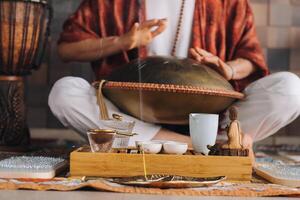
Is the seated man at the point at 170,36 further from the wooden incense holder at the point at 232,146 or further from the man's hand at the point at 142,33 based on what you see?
the wooden incense holder at the point at 232,146

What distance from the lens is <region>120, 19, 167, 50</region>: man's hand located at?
126 inches

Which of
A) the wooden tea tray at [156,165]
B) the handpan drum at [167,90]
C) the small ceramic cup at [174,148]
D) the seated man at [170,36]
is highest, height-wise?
the seated man at [170,36]

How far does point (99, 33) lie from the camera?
3.36 m

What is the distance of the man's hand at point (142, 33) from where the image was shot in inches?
126

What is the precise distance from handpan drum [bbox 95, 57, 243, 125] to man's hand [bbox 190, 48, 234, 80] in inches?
5.4

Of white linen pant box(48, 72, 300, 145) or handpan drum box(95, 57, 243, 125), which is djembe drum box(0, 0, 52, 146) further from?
handpan drum box(95, 57, 243, 125)

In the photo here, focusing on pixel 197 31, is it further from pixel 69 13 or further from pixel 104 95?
pixel 69 13

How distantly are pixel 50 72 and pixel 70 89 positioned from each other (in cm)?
121

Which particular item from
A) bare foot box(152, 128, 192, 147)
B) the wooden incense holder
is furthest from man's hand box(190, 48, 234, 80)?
the wooden incense holder

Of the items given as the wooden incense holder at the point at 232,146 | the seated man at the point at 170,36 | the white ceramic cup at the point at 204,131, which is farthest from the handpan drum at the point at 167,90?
the wooden incense holder at the point at 232,146

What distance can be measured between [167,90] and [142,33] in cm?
60

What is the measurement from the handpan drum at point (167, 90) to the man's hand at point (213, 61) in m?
0.14

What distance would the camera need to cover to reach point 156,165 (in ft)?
6.89

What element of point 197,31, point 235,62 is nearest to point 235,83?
point 235,62
